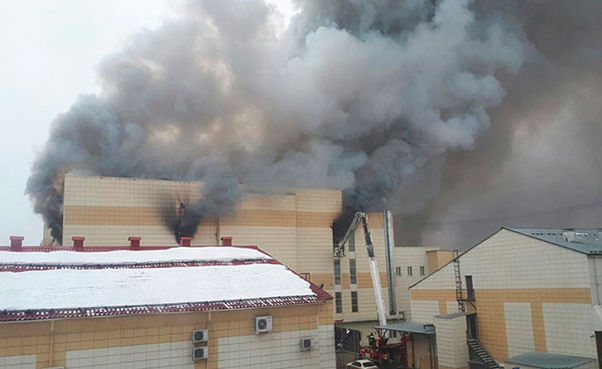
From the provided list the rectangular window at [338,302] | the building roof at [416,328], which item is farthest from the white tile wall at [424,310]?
the rectangular window at [338,302]

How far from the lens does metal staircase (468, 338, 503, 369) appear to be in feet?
89.9

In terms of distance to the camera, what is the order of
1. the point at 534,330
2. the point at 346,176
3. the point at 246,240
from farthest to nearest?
the point at 346,176
the point at 246,240
the point at 534,330

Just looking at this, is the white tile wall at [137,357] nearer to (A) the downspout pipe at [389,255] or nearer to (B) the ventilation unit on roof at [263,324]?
(B) the ventilation unit on roof at [263,324]

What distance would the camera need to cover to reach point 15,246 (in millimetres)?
21250

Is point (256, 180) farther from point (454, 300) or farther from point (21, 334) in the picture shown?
point (21, 334)

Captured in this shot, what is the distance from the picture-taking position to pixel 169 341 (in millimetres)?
17219

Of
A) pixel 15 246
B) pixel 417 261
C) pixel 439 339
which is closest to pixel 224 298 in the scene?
pixel 15 246

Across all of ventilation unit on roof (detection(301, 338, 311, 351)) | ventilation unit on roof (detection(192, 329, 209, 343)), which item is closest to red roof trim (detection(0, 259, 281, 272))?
ventilation unit on roof (detection(192, 329, 209, 343))

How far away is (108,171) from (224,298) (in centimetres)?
2711

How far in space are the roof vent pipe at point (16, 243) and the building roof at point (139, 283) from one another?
4.02 ft

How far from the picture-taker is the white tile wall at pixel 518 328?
2588 cm

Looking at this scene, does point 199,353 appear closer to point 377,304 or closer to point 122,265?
point 122,265

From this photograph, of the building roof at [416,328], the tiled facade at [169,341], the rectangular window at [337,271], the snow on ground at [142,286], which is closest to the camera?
the tiled facade at [169,341]

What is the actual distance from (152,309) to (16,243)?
8.60 m
